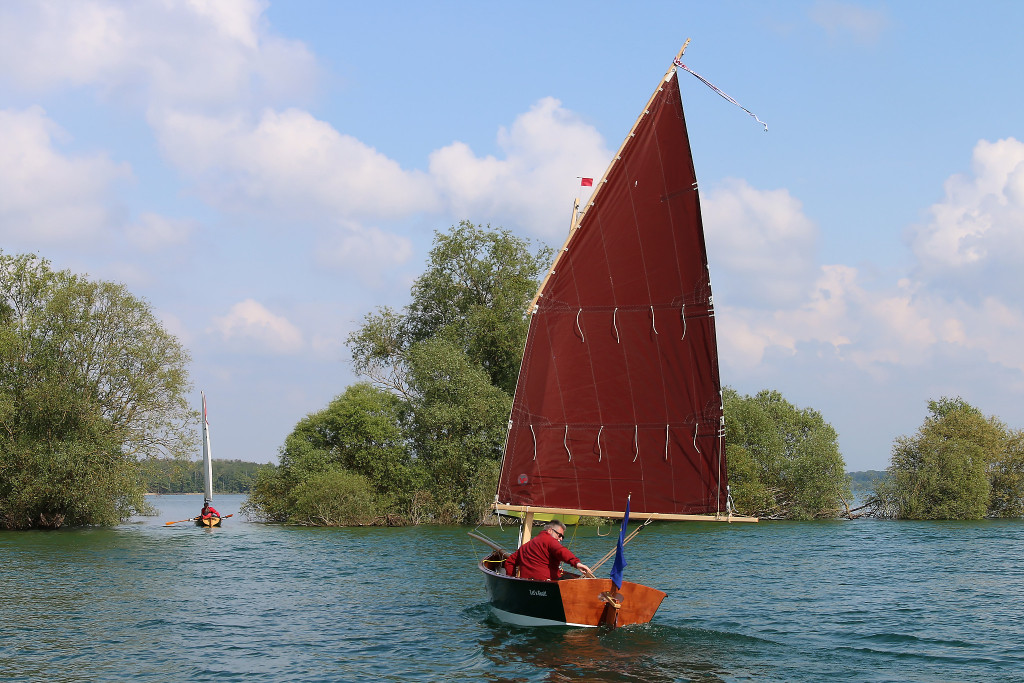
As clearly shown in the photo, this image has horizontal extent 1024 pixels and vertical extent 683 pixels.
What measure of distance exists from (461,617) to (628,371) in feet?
25.6

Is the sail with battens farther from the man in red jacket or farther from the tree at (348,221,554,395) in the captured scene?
the tree at (348,221,554,395)

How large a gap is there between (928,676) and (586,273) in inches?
433

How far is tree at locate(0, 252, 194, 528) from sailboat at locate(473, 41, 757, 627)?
3868 centimetres

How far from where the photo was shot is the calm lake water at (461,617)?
683 inches

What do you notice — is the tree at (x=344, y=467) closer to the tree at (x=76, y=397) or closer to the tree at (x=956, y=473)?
the tree at (x=76, y=397)

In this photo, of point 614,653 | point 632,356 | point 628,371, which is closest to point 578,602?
point 614,653

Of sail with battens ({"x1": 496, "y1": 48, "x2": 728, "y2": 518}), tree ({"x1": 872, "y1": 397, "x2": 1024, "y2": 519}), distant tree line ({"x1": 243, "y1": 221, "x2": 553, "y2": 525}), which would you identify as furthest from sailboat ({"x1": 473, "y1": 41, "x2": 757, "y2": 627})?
tree ({"x1": 872, "y1": 397, "x2": 1024, "y2": 519})

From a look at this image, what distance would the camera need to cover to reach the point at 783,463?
206 feet

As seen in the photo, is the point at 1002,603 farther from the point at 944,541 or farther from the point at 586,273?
the point at 944,541

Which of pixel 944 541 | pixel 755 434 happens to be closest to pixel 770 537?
pixel 944 541

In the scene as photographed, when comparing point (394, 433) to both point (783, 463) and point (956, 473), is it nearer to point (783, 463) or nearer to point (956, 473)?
point (783, 463)

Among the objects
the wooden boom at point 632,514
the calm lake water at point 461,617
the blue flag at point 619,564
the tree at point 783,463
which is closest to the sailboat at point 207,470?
the calm lake water at point 461,617

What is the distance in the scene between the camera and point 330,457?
58594 mm

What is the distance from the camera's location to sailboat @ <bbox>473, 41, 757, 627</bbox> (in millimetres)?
20375
